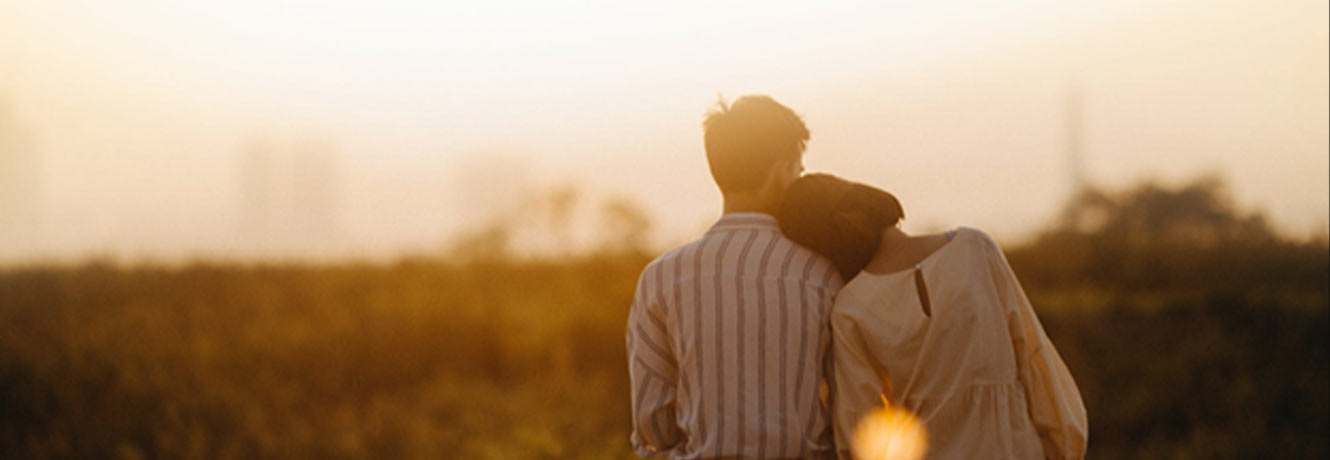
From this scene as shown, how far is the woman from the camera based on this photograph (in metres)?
2.76

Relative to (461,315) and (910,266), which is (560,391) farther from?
Result: (910,266)

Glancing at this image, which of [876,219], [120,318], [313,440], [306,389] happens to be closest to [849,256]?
[876,219]

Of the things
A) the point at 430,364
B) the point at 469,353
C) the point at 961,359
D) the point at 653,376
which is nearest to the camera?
the point at 961,359

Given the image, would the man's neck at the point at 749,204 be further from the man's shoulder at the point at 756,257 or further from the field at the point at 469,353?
the field at the point at 469,353

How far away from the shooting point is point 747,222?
292cm

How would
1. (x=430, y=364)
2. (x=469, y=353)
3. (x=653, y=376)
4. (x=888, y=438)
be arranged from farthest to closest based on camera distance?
(x=469, y=353) → (x=430, y=364) → (x=653, y=376) → (x=888, y=438)

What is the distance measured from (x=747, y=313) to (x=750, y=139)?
0.52 meters

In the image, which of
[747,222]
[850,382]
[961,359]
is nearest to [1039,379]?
[961,359]

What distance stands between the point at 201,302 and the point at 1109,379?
14828 millimetres

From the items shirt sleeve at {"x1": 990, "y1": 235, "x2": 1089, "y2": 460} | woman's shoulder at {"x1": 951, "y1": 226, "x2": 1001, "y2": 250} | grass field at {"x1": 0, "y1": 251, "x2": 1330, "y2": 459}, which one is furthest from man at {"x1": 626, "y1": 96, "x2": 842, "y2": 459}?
grass field at {"x1": 0, "y1": 251, "x2": 1330, "y2": 459}

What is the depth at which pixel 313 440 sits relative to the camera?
35.4 ft

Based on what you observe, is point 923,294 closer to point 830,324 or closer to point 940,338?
point 940,338

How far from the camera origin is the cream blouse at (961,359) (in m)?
2.76

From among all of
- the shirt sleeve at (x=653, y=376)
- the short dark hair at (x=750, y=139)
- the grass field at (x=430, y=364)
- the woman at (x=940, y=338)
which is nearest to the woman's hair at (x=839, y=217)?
the woman at (x=940, y=338)
